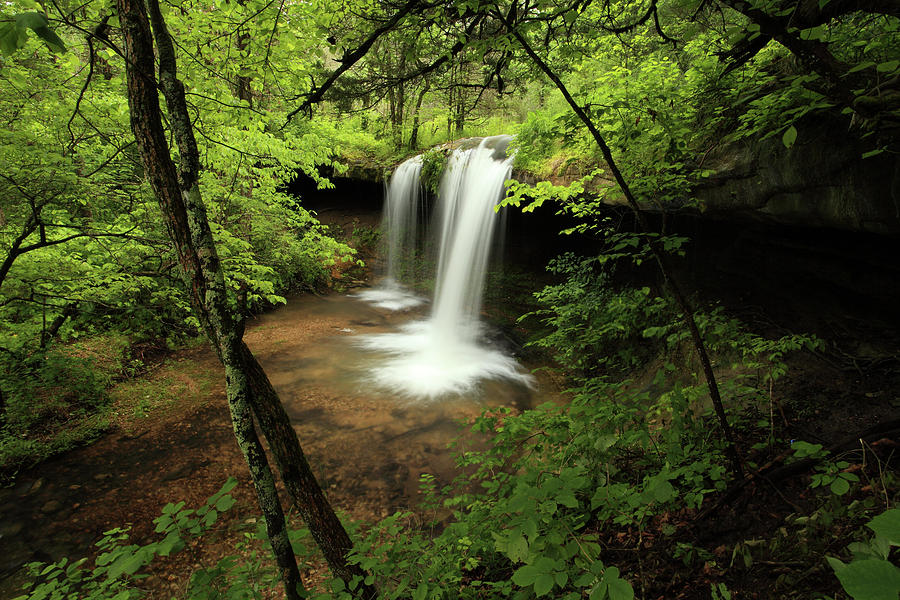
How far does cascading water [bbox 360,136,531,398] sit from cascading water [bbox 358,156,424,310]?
61.9 inches

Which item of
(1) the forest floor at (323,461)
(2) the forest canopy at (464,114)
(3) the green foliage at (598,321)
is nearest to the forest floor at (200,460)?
(1) the forest floor at (323,461)

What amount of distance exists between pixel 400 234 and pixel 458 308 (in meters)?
4.96

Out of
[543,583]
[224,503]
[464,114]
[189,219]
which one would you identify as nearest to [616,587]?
[543,583]

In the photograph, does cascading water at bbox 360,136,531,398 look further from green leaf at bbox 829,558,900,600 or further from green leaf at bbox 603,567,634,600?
green leaf at bbox 829,558,900,600

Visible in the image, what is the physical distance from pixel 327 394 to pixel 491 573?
15.2 ft

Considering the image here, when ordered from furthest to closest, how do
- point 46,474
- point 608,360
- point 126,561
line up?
point 608,360 < point 46,474 < point 126,561

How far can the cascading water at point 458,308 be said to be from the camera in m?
7.33

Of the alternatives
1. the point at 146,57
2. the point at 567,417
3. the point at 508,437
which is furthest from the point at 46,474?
the point at 567,417

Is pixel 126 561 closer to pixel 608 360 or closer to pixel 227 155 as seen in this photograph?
pixel 227 155

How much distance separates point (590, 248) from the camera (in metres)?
7.88

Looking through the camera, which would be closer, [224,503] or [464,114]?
[224,503]

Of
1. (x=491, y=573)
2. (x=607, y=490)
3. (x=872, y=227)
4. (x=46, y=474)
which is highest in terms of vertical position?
(x=872, y=227)

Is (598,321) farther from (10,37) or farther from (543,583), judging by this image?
(10,37)

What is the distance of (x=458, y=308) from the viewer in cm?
1071
